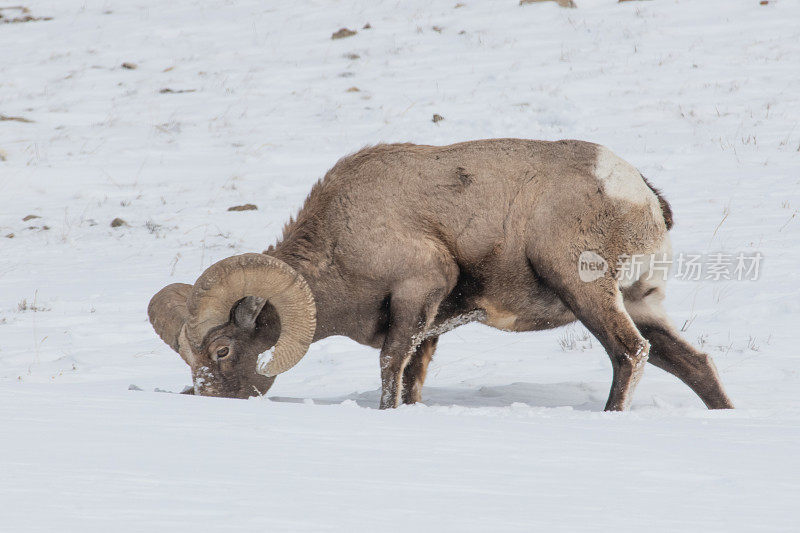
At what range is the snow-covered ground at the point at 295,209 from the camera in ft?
8.14

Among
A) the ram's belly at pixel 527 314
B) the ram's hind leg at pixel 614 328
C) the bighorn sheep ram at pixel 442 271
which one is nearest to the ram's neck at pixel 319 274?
the bighorn sheep ram at pixel 442 271

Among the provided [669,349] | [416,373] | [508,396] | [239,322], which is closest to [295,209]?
[416,373]

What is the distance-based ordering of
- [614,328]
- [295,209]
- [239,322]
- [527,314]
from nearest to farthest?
1. [614,328]
2. [527,314]
3. [239,322]
4. [295,209]

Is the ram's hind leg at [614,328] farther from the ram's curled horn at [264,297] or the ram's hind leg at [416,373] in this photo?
the ram's curled horn at [264,297]

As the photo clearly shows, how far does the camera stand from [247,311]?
623cm

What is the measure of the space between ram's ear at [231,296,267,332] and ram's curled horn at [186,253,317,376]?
12 cm

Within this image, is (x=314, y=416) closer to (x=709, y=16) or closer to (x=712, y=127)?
(x=712, y=127)

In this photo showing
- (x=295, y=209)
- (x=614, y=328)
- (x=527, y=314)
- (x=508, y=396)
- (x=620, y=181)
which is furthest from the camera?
(x=295, y=209)

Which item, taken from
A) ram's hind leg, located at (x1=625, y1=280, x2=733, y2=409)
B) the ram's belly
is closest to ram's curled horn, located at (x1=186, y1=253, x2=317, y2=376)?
the ram's belly

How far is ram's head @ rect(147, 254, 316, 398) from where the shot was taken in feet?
19.1

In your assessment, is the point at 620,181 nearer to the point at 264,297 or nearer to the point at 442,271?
the point at 442,271

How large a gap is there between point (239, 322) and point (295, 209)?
687 cm

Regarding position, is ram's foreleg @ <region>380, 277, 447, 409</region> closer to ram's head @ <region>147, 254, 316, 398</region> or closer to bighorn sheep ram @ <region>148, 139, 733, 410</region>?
bighorn sheep ram @ <region>148, 139, 733, 410</region>

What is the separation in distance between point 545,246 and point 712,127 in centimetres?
908
